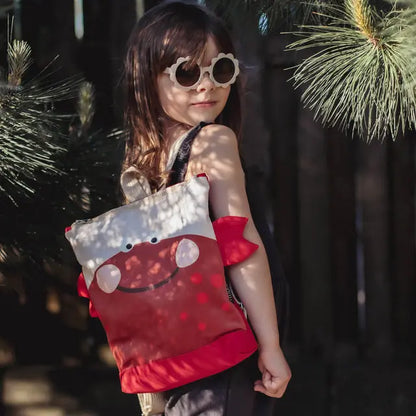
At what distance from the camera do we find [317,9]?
6.38ft

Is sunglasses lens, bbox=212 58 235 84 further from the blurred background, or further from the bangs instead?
the blurred background

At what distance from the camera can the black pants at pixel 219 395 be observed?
150 centimetres

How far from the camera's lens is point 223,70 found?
1.61m

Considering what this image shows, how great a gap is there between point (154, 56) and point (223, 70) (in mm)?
145

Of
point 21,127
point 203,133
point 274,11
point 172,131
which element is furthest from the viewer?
point 274,11

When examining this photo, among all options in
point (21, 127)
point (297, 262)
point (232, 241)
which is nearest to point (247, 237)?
point (232, 241)

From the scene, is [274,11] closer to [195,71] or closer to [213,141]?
[195,71]

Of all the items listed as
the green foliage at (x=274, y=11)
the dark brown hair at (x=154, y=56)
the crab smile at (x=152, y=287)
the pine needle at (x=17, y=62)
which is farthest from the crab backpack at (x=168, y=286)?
the green foliage at (x=274, y=11)

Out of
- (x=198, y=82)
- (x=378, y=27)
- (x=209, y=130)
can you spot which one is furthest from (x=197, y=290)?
(x=378, y=27)

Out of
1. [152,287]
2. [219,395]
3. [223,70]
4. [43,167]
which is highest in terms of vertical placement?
[223,70]

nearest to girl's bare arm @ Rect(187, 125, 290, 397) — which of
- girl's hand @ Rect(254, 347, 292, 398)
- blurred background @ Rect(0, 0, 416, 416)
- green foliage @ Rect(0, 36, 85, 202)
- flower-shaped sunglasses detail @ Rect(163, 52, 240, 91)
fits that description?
girl's hand @ Rect(254, 347, 292, 398)

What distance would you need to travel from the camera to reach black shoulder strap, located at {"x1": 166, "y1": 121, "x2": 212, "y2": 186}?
1559 millimetres

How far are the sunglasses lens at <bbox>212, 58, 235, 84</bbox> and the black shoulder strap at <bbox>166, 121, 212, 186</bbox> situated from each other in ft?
0.35

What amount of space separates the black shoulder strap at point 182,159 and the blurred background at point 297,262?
49.3 inches
